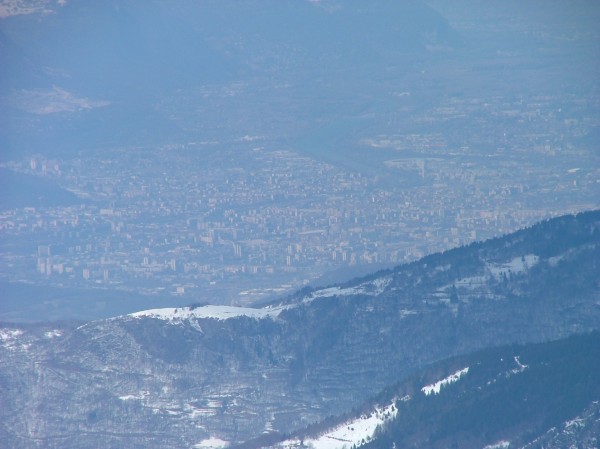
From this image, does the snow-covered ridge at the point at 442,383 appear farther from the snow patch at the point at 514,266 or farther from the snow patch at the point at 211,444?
the snow patch at the point at 514,266

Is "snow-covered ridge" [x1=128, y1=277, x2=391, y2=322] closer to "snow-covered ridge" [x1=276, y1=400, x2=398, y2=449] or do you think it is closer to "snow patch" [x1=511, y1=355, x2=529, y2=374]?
"snow patch" [x1=511, y1=355, x2=529, y2=374]

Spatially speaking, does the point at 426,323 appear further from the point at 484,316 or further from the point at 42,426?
the point at 42,426

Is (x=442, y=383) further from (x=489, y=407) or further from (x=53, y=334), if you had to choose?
(x=53, y=334)

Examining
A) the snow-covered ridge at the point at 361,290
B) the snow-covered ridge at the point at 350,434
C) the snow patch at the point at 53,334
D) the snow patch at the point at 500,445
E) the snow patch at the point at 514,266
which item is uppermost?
the snow patch at the point at 500,445

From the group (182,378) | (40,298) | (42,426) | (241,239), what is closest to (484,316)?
(182,378)

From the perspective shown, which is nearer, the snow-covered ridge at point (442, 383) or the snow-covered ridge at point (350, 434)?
the snow-covered ridge at point (350, 434)

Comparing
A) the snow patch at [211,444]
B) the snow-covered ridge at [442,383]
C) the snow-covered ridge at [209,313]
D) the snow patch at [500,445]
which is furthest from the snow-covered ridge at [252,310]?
the snow patch at [500,445]

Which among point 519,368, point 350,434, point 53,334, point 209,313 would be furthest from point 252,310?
point 519,368

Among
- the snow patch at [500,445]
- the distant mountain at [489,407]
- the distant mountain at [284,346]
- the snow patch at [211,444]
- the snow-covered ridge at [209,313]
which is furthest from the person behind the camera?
the snow-covered ridge at [209,313]
